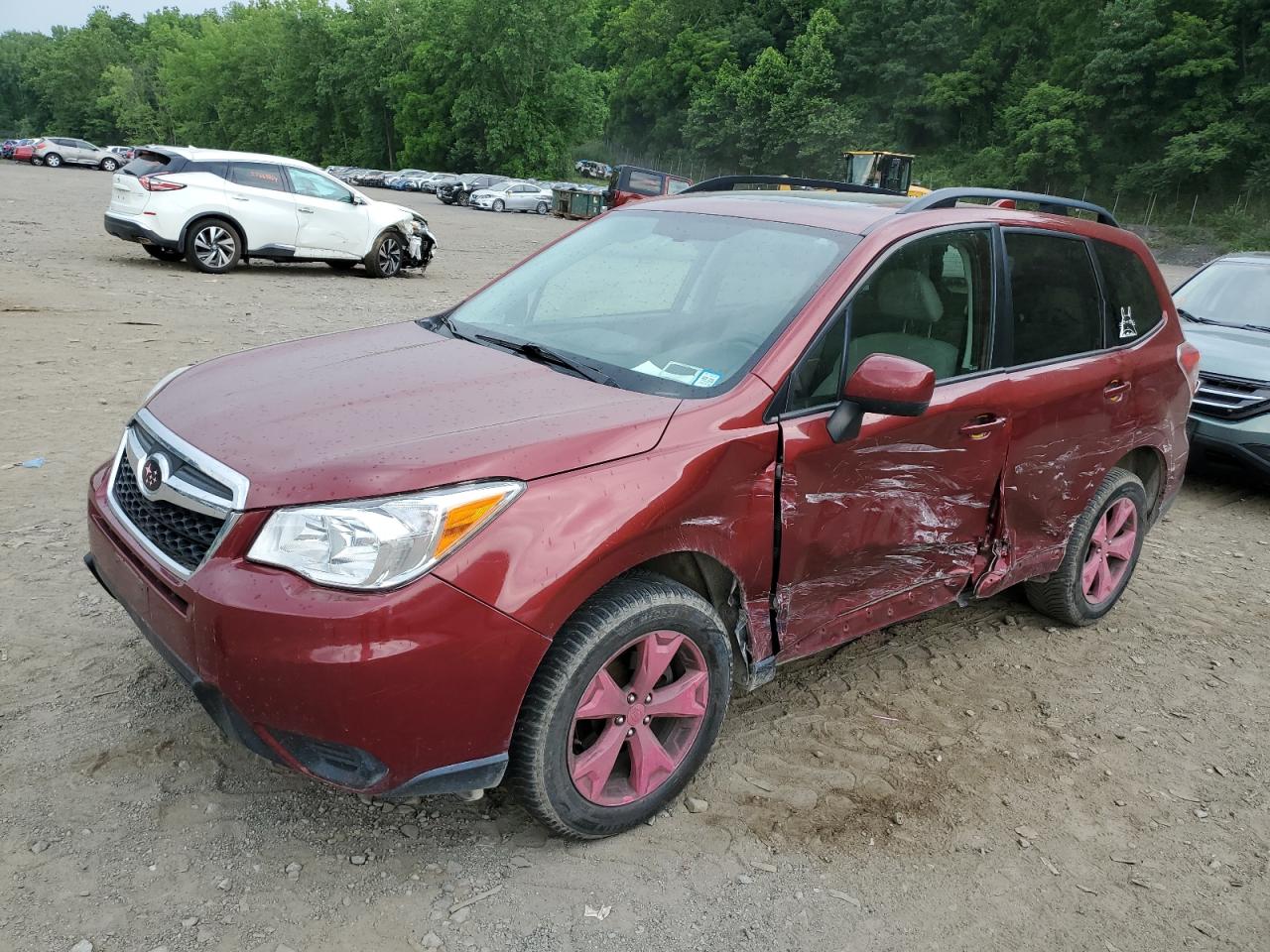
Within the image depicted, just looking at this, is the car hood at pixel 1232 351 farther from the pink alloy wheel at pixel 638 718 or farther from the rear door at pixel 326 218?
the rear door at pixel 326 218

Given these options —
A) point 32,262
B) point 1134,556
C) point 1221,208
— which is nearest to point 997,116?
point 1221,208

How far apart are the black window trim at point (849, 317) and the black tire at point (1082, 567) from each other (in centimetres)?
106

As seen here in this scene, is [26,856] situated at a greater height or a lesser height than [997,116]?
lesser

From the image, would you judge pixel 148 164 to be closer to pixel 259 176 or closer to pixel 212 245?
pixel 212 245

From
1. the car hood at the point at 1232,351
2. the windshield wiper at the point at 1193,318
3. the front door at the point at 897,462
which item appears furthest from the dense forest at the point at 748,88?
the front door at the point at 897,462

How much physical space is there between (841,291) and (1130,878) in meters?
1.93

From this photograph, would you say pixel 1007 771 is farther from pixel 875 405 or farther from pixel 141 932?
pixel 141 932

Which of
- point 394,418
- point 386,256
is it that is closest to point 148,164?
point 386,256

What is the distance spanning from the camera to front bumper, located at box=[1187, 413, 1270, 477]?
21.4 feet

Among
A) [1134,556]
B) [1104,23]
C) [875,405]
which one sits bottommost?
[1134,556]

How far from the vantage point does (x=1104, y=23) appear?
198 ft

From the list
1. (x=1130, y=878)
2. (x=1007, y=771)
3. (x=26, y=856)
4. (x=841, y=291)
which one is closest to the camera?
A: (x=26, y=856)

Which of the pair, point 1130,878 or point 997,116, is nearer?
point 1130,878

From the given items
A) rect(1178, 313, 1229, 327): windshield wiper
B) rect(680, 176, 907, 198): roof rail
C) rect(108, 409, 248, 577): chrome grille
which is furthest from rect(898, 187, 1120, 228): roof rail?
rect(1178, 313, 1229, 327): windshield wiper
